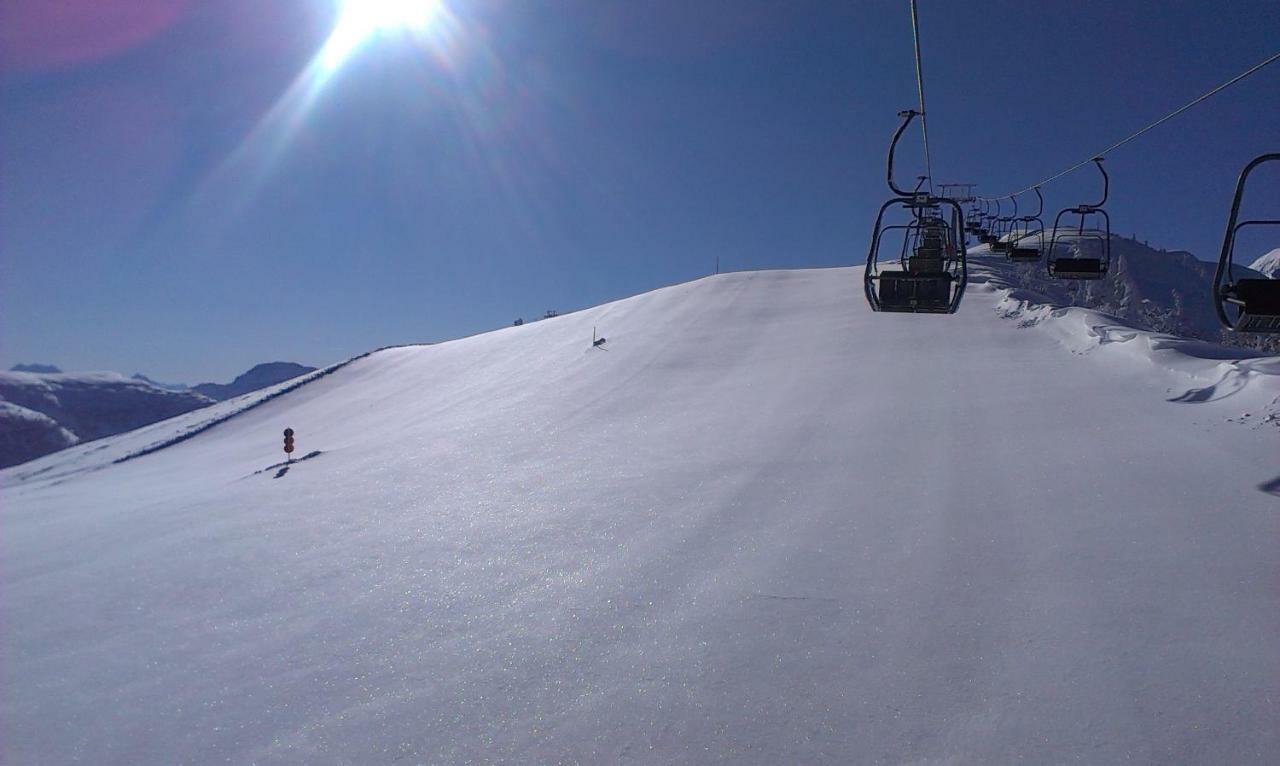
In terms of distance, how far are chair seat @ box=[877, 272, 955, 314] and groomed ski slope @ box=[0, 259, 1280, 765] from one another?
2.70 m

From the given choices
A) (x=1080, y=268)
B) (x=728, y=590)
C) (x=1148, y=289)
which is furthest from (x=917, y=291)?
(x=1148, y=289)

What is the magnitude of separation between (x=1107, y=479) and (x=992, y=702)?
18.0 feet

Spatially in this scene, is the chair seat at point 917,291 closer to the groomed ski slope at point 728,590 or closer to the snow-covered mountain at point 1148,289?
the groomed ski slope at point 728,590

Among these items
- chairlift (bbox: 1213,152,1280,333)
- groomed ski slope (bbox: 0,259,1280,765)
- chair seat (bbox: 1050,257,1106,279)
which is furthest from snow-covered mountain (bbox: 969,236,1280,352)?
chairlift (bbox: 1213,152,1280,333)

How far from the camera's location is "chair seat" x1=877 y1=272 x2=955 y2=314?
905 centimetres

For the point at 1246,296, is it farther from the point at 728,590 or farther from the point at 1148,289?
the point at 1148,289

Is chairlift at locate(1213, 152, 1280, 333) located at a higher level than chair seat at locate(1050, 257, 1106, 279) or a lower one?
lower

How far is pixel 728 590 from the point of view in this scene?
24.7 ft

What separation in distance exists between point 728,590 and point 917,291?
4825mm

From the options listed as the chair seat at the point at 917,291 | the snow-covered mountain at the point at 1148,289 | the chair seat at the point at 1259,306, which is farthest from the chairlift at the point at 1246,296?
the snow-covered mountain at the point at 1148,289

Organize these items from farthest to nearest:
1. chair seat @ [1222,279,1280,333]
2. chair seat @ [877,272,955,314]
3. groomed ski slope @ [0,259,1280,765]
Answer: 1. chair seat @ [877,272,955,314]
2. chair seat @ [1222,279,1280,333]
3. groomed ski slope @ [0,259,1280,765]

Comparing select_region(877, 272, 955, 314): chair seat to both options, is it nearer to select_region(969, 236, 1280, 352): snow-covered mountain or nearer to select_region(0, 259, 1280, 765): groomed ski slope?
select_region(0, 259, 1280, 765): groomed ski slope

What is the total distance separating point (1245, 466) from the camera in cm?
898

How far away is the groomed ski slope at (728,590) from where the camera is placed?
539cm
